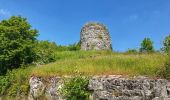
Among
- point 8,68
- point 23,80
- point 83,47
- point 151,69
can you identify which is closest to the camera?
point 151,69

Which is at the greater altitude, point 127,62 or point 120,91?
point 127,62

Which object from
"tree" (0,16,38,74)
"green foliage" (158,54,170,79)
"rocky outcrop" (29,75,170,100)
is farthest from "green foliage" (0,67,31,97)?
"green foliage" (158,54,170,79)

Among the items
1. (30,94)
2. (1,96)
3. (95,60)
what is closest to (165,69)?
(95,60)

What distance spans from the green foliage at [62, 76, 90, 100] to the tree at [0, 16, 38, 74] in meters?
8.94

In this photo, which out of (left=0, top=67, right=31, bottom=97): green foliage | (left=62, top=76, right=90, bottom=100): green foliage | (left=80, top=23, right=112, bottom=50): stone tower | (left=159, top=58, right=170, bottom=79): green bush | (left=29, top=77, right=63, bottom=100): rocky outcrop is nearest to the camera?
(left=159, top=58, right=170, bottom=79): green bush

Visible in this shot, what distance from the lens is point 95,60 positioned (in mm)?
25156

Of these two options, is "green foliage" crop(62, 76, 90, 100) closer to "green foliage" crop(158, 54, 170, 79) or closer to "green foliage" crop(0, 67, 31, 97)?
"green foliage" crop(158, 54, 170, 79)

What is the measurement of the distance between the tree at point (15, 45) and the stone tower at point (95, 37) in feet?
31.7

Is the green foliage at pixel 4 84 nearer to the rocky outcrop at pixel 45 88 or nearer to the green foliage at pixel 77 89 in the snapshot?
the rocky outcrop at pixel 45 88

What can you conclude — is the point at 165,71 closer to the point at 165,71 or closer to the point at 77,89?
the point at 165,71

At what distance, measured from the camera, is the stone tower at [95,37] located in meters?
40.2

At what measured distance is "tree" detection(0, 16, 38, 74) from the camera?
30.0m

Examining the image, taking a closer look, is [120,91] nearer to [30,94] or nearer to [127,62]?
[127,62]

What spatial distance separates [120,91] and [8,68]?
1198 centimetres
